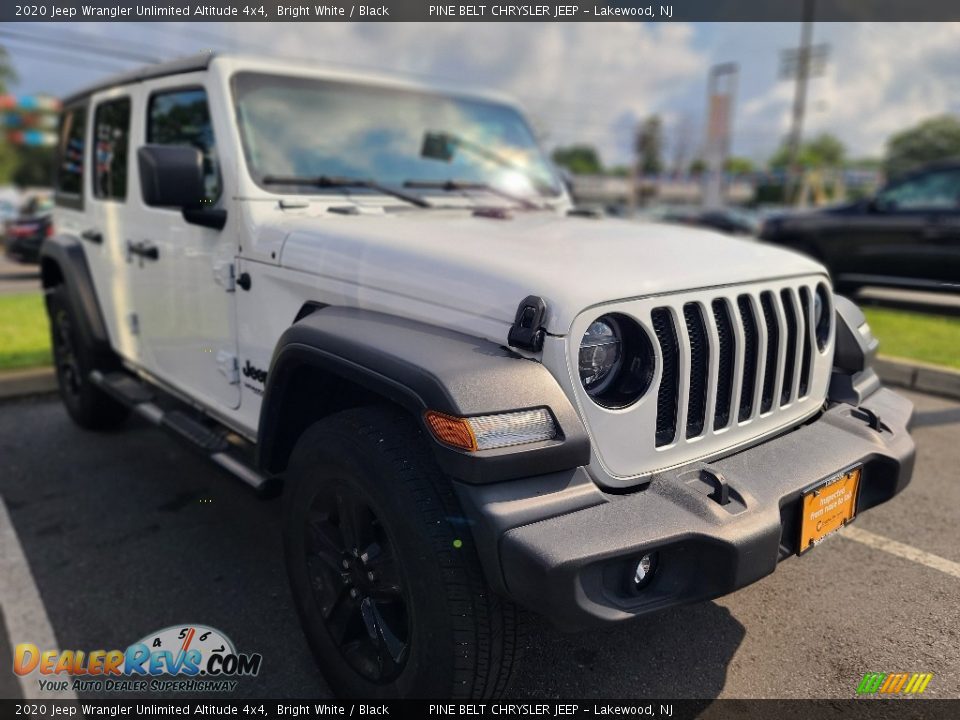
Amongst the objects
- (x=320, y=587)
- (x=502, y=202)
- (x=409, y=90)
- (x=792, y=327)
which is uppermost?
(x=409, y=90)

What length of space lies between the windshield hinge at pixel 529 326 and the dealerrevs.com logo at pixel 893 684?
1.59 meters

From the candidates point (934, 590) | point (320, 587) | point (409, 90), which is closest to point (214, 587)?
point (320, 587)

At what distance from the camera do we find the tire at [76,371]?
439 centimetres

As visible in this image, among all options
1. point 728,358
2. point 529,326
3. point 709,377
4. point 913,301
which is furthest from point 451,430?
point 913,301

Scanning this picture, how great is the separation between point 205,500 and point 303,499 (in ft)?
6.06

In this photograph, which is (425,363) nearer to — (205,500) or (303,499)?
(303,499)

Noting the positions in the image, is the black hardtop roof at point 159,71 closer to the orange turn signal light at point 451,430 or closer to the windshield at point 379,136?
the windshield at point 379,136

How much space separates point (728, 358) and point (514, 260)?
0.72 metres

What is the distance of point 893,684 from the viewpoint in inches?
91.0

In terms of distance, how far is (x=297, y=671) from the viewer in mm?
2451

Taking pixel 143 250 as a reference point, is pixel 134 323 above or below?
below

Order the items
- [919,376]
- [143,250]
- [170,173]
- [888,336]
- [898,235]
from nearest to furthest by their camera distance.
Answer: [170,173]
[143,250]
[919,376]
[888,336]
[898,235]

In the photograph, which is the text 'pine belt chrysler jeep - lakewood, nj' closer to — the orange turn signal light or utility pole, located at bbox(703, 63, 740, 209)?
the orange turn signal light

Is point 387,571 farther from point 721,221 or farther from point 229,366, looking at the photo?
point 721,221
